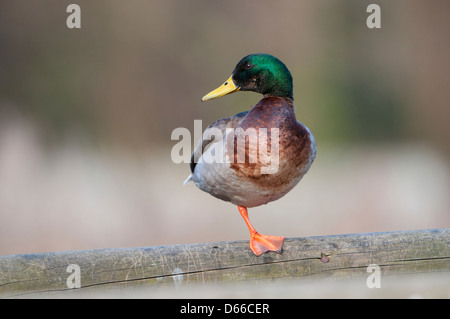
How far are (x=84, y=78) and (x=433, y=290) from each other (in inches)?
105

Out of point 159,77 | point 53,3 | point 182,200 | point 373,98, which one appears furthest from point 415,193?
point 53,3

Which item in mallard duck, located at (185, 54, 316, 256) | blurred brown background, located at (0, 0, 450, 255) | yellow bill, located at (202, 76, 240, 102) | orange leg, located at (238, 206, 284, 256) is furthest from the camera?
blurred brown background, located at (0, 0, 450, 255)

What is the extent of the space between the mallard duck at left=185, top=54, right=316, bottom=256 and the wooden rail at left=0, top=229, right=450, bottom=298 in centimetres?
8

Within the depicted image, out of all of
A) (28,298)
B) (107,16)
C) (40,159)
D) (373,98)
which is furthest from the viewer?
(373,98)

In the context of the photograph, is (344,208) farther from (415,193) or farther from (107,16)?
(107,16)

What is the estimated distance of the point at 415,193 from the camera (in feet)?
12.0

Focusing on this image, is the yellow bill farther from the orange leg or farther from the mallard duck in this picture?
the orange leg

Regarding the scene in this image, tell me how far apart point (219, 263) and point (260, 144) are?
0.37 m

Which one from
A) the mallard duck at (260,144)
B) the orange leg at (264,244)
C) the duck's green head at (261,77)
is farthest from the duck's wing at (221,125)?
the orange leg at (264,244)

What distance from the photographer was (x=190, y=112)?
378 cm

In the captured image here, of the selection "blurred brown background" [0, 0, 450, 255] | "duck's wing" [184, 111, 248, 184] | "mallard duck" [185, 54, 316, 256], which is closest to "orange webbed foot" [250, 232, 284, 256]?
"mallard duck" [185, 54, 316, 256]

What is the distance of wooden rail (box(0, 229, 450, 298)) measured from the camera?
1.37 m

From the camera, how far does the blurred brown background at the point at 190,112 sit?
131 inches

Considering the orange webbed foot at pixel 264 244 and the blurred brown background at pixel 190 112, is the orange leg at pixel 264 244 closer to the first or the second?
the orange webbed foot at pixel 264 244
